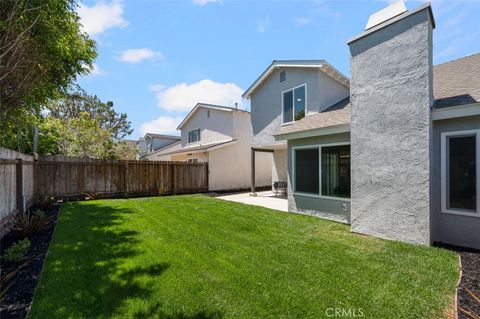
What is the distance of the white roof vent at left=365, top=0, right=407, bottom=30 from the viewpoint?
21.2 ft

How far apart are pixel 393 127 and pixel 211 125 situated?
54.4 ft

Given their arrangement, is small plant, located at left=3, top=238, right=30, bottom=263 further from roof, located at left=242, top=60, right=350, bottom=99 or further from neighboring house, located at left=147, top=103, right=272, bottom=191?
neighboring house, located at left=147, top=103, right=272, bottom=191

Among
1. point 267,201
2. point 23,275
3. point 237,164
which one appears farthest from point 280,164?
point 23,275

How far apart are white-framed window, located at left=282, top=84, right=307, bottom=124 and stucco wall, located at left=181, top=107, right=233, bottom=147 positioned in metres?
6.72

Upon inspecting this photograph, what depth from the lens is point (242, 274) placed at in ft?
14.0

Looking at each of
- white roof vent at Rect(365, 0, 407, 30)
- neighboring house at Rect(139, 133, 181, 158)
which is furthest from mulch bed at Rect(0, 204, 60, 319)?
neighboring house at Rect(139, 133, 181, 158)

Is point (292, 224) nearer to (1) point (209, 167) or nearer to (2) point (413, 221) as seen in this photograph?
(2) point (413, 221)

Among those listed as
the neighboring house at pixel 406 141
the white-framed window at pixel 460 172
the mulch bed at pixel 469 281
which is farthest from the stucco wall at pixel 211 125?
the mulch bed at pixel 469 281

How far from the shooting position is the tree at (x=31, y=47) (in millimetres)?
5330

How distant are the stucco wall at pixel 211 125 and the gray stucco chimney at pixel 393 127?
42.8 ft

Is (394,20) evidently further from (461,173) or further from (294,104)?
(294,104)

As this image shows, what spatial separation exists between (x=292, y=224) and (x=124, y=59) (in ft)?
37.8

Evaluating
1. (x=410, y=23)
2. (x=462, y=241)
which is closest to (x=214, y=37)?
(x=410, y=23)
